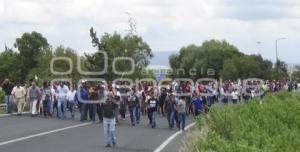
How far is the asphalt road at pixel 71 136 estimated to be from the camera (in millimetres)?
21425

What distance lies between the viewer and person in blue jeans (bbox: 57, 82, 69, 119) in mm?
33281

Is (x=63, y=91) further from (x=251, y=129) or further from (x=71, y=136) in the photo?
(x=251, y=129)

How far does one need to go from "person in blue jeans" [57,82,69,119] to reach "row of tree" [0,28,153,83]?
77.6 ft

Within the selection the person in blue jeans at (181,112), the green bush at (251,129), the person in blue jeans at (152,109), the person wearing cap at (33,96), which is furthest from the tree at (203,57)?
the green bush at (251,129)

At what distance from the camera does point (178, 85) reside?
38875mm

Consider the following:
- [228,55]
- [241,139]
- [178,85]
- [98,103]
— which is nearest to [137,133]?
[98,103]

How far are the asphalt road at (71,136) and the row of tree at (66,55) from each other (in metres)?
27.3

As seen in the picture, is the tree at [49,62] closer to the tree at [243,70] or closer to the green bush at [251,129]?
the tree at [243,70]

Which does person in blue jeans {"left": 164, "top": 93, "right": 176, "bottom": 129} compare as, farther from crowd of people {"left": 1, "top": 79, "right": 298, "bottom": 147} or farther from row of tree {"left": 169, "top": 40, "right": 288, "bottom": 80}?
row of tree {"left": 169, "top": 40, "right": 288, "bottom": 80}

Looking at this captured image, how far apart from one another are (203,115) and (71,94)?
15051 millimetres

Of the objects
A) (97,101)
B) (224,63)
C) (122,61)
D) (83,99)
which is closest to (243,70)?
(224,63)

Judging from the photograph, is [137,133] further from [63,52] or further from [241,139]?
[63,52]

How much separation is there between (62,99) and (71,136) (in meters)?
8.34

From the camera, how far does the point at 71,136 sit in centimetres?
2506
